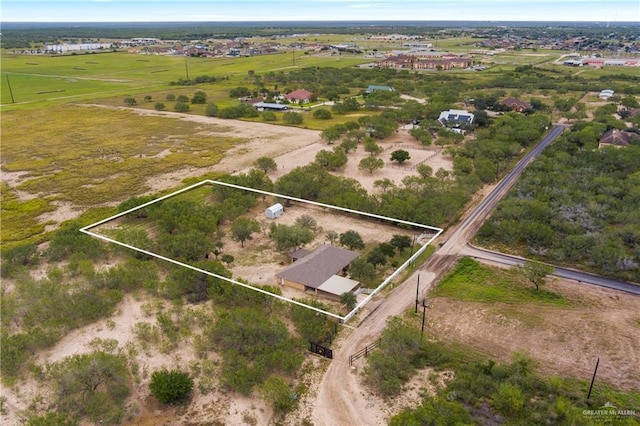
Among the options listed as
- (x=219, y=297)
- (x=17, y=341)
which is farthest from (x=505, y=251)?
(x=17, y=341)

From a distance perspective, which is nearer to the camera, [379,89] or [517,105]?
[517,105]

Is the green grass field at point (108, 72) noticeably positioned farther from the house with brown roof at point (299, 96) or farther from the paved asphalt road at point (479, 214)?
the paved asphalt road at point (479, 214)

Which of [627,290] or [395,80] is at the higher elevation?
[395,80]

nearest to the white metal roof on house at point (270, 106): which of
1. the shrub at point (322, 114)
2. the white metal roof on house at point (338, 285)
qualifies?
the shrub at point (322, 114)

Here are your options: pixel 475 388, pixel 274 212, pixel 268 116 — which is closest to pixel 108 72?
pixel 268 116

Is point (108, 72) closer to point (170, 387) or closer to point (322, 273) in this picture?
point (322, 273)

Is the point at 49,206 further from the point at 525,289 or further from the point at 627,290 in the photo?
the point at 627,290

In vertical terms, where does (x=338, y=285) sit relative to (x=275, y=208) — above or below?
below
